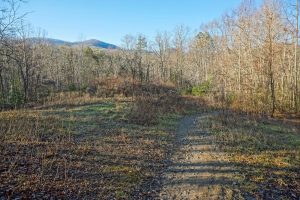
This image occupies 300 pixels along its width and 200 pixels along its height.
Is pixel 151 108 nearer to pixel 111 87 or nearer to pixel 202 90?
pixel 111 87

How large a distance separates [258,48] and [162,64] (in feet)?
108

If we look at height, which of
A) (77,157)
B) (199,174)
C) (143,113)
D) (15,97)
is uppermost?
(15,97)

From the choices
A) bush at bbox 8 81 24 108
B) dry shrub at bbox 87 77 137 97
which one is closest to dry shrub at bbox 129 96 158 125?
dry shrub at bbox 87 77 137 97

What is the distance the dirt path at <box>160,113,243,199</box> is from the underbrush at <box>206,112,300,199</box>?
418mm

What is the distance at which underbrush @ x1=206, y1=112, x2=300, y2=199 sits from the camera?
23.1 feet

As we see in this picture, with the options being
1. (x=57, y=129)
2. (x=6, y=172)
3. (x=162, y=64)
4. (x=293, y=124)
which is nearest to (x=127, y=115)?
(x=57, y=129)

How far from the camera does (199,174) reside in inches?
310

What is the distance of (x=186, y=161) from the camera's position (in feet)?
29.7

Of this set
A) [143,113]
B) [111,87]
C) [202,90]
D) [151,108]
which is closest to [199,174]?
[143,113]

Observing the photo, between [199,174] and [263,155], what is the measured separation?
338 cm

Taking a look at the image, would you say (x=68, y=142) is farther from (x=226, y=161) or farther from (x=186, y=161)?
(x=226, y=161)

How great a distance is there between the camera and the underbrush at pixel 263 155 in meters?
7.03

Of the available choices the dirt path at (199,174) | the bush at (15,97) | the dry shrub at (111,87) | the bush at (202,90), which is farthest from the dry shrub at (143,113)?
the bush at (202,90)

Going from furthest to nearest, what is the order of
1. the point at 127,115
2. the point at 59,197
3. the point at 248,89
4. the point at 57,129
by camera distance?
1. the point at 248,89
2. the point at 127,115
3. the point at 57,129
4. the point at 59,197
